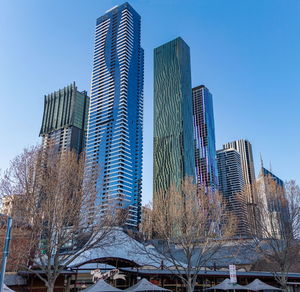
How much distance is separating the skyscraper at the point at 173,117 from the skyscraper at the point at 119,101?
14929 mm

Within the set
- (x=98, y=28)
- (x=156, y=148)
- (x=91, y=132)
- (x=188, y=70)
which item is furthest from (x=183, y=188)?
(x=98, y=28)

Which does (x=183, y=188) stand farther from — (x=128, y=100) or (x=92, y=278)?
(x=128, y=100)

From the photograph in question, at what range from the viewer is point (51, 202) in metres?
17.3

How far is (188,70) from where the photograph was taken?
193 metres

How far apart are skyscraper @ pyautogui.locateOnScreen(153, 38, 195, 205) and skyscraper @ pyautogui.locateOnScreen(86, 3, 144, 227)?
1493cm

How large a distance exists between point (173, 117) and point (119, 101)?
36035mm

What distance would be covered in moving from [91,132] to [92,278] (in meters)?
161

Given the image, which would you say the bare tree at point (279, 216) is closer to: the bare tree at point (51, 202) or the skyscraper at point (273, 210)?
the skyscraper at point (273, 210)

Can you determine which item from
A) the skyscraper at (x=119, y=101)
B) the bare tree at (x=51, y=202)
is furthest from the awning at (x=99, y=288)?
the skyscraper at (x=119, y=101)

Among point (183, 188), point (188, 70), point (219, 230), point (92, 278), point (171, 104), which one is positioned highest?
point (188, 70)

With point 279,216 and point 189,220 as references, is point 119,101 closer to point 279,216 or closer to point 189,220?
point 279,216

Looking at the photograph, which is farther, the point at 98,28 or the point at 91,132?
the point at 98,28

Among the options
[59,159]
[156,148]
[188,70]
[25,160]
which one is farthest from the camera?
[188,70]

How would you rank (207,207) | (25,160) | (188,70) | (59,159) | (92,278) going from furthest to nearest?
(188,70)
(92,278)
(207,207)
(59,159)
(25,160)
